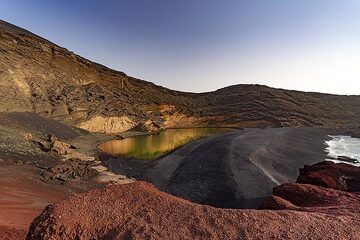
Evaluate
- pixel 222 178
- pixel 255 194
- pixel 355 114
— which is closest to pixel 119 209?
pixel 255 194

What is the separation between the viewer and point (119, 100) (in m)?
59.6

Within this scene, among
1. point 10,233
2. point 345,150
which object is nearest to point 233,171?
point 10,233

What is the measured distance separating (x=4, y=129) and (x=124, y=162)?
35.1 ft

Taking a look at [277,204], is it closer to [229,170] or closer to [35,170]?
[229,170]

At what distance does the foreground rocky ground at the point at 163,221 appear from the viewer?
5.12 metres

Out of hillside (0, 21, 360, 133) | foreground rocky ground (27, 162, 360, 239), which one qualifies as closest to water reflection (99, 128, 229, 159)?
hillside (0, 21, 360, 133)

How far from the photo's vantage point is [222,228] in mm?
5219

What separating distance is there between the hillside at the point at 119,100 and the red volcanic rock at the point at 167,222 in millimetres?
37990

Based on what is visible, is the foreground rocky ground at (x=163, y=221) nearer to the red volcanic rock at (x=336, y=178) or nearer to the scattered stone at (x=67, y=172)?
the red volcanic rock at (x=336, y=178)

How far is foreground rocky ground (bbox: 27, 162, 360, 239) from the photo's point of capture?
5121 mm

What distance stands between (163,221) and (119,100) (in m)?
55.6

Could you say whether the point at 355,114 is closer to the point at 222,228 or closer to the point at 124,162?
the point at 124,162

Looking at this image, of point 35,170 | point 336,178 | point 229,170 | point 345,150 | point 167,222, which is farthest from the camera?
point 345,150

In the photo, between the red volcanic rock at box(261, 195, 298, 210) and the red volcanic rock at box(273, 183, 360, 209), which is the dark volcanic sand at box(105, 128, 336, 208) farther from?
the red volcanic rock at box(261, 195, 298, 210)
